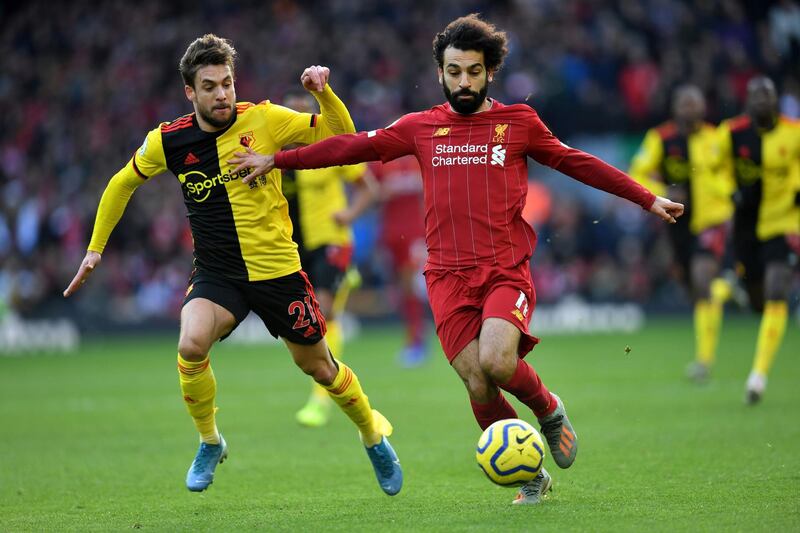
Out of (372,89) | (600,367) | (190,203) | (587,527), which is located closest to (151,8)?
(372,89)

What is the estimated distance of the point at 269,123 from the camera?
22.3ft

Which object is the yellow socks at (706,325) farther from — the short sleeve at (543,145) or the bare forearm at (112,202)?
the bare forearm at (112,202)

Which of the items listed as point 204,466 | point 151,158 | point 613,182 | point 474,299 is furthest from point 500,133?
point 204,466

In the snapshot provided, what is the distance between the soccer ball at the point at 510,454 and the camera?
579 centimetres

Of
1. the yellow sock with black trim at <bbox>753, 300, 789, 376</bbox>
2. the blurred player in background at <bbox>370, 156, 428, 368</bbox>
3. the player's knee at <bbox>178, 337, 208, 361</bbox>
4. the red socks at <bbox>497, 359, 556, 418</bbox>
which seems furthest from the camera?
the blurred player in background at <bbox>370, 156, 428, 368</bbox>

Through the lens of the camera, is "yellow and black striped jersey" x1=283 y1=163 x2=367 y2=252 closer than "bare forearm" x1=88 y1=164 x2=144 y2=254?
No

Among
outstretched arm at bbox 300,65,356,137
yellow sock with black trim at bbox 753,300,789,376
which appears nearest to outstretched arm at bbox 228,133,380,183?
outstretched arm at bbox 300,65,356,137

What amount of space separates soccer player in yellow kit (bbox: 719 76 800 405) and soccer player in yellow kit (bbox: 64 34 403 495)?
5189 millimetres

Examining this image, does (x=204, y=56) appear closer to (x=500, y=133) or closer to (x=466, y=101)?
→ (x=466, y=101)

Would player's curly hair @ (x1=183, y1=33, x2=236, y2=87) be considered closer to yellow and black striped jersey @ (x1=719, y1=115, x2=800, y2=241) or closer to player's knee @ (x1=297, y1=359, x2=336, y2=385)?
player's knee @ (x1=297, y1=359, x2=336, y2=385)

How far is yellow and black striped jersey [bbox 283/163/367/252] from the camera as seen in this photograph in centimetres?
1081

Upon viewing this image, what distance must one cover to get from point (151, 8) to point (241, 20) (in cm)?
223

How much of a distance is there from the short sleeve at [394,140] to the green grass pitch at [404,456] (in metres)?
1.89

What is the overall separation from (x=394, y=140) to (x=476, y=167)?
473 millimetres
